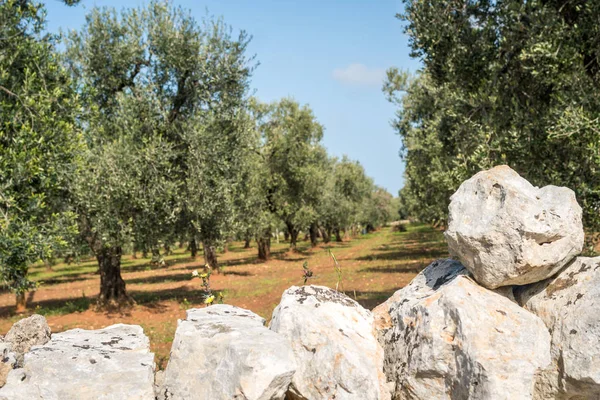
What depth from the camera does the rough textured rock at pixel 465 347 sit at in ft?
18.7

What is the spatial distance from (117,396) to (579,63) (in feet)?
45.4

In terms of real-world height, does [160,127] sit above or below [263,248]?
above

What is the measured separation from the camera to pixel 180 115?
22.8 m

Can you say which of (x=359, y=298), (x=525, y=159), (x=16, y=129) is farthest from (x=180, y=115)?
(x=525, y=159)

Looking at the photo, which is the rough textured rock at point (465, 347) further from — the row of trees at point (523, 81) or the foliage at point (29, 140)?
the foliage at point (29, 140)

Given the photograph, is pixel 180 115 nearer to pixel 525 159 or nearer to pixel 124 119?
pixel 124 119

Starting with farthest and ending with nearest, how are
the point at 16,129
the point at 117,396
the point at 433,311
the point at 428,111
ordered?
the point at 428,111 < the point at 16,129 < the point at 433,311 < the point at 117,396

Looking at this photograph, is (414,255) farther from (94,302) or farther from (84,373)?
(84,373)

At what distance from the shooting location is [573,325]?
6.14 m

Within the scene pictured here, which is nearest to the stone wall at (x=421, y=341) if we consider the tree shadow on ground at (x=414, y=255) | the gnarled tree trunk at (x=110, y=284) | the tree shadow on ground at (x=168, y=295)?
the gnarled tree trunk at (x=110, y=284)

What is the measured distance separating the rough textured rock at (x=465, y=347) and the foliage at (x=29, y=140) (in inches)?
382

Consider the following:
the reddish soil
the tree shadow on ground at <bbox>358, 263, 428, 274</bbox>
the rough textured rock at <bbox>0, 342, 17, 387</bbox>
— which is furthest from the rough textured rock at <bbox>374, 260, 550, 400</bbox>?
the tree shadow on ground at <bbox>358, 263, 428, 274</bbox>

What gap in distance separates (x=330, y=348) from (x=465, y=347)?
167 cm

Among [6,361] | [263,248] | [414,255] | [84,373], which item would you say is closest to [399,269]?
[414,255]
